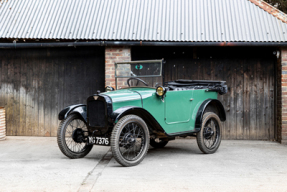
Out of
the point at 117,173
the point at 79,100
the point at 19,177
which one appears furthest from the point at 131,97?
the point at 79,100

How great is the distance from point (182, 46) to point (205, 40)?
52cm

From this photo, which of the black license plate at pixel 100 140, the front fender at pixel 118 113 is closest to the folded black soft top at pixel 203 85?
the front fender at pixel 118 113

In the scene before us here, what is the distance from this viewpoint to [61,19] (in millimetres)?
8125

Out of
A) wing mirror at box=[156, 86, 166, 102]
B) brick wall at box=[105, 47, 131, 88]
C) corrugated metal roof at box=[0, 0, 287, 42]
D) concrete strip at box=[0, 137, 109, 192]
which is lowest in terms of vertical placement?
concrete strip at box=[0, 137, 109, 192]

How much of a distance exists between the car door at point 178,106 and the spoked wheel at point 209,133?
368mm

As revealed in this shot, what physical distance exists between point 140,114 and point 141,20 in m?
3.35

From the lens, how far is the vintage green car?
510 centimetres

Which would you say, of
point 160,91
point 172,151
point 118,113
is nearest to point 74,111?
point 118,113

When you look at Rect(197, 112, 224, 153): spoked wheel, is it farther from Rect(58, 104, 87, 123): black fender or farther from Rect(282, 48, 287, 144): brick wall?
Rect(58, 104, 87, 123): black fender

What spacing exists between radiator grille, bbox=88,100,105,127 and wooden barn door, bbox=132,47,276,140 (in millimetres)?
3268

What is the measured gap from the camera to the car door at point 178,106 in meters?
5.70

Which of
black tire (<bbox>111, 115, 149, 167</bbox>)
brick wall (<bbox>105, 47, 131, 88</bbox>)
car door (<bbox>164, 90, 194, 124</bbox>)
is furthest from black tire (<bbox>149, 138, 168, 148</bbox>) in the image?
brick wall (<bbox>105, 47, 131, 88</bbox>)

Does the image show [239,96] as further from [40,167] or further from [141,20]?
[40,167]

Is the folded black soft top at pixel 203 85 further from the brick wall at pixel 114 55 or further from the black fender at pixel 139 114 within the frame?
the brick wall at pixel 114 55
